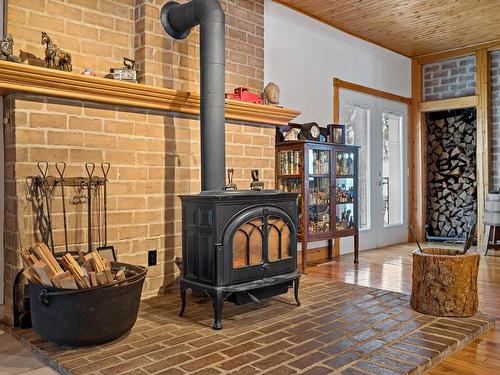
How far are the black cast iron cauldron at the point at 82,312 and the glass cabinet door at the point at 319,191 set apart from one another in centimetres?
236

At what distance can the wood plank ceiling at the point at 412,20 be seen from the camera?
4543mm

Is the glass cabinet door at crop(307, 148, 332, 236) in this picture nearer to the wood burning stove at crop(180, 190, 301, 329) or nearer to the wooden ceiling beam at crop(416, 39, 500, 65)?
the wood burning stove at crop(180, 190, 301, 329)

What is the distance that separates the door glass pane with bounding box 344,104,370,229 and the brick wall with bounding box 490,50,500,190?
5.19 ft

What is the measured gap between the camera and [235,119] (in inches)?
149

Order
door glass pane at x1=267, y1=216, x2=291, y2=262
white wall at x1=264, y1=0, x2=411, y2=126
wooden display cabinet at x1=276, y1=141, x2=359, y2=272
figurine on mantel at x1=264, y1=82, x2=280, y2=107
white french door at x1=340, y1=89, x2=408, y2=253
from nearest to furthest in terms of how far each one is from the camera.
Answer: door glass pane at x1=267, y1=216, x2=291, y2=262 < figurine on mantel at x1=264, y1=82, x2=280, y2=107 < wooden display cabinet at x1=276, y1=141, x2=359, y2=272 < white wall at x1=264, y1=0, x2=411, y2=126 < white french door at x1=340, y1=89, x2=408, y2=253

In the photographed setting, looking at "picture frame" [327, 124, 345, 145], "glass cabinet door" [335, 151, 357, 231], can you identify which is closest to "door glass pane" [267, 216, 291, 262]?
"glass cabinet door" [335, 151, 357, 231]

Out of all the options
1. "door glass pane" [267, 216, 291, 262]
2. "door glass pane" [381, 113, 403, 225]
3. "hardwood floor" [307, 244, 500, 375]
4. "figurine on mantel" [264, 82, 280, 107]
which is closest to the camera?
"hardwood floor" [307, 244, 500, 375]

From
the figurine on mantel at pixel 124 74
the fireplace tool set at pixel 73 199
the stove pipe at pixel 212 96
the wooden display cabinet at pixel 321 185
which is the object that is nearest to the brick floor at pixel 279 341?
the fireplace tool set at pixel 73 199

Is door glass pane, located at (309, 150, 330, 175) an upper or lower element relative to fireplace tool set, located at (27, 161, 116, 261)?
upper

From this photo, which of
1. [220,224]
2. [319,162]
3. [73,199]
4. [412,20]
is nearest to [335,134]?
[319,162]

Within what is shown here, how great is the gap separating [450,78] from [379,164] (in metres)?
1.61

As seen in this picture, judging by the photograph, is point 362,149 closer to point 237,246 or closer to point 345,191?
point 345,191

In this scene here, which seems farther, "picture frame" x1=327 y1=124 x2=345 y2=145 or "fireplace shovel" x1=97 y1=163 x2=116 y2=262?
"picture frame" x1=327 y1=124 x2=345 y2=145

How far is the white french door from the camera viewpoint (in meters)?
5.61
